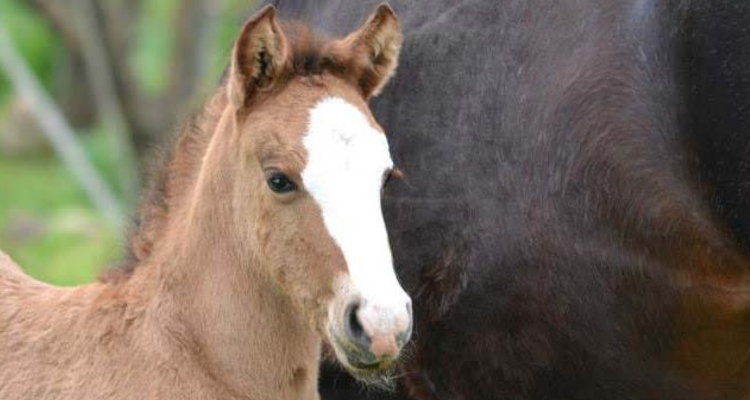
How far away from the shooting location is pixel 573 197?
187 inches

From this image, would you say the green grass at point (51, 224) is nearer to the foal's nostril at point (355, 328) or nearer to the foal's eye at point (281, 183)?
the foal's eye at point (281, 183)

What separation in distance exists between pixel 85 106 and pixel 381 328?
1238 cm

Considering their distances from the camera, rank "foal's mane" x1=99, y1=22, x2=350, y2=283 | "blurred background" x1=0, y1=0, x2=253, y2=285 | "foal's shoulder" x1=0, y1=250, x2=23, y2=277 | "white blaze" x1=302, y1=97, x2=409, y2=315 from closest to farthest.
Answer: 1. "white blaze" x1=302, y1=97, x2=409, y2=315
2. "foal's mane" x1=99, y1=22, x2=350, y2=283
3. "foal's shoulder" x1=0, y1=250, x2=23, y2=277
4. "blurred background" x1=0, y1=0, x2=253, y2=285

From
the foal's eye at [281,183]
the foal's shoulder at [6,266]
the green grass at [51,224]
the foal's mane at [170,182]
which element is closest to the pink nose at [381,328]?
the foal's eye at [281,183]

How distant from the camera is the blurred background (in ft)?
35.7

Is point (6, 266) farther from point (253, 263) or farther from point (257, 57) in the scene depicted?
point (257, 57)

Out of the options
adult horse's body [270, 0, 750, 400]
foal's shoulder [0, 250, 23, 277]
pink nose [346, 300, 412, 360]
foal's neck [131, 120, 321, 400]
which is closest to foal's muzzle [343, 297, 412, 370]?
pink nose [346, 300, 412, 360]

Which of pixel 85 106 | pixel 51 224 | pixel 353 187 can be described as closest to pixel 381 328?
pixel 353 187

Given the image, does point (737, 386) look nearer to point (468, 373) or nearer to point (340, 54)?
point (468, 373)

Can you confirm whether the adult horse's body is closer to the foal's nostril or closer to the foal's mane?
the foal's mane

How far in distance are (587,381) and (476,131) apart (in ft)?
2.52

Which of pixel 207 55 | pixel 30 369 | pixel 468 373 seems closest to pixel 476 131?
pixel 468 373

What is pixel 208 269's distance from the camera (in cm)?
473

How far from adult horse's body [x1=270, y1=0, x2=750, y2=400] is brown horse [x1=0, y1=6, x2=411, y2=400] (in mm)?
369
